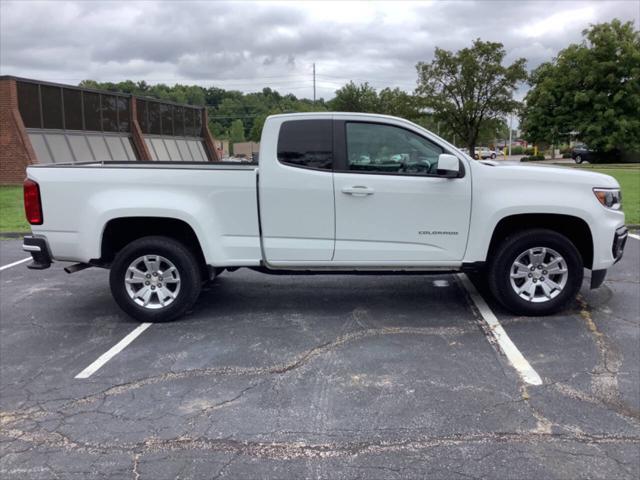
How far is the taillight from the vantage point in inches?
209

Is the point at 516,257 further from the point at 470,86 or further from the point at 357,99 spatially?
the point at 357,99

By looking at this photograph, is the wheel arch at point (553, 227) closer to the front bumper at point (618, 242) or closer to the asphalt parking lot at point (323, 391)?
the front bumper at point (618, 242)

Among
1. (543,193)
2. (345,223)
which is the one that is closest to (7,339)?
(345,223)

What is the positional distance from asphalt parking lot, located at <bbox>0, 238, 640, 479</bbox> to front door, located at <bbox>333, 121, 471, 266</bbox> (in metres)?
0.68

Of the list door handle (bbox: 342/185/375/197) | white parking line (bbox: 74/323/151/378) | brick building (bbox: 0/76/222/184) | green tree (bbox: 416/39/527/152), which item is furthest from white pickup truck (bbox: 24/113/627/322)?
green tree (bbox: 416/39/527/152)

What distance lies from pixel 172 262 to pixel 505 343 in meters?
3.07

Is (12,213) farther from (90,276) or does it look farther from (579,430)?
(579,430)

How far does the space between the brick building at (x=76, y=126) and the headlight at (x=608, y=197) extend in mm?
15904

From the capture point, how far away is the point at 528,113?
45125mm

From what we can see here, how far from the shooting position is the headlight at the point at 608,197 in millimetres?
5316

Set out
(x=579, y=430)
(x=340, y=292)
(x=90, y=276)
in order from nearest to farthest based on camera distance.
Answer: (x=579, y=430) < (x=340, y=292) < (x=90, y=276)

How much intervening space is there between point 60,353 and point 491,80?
35.3m

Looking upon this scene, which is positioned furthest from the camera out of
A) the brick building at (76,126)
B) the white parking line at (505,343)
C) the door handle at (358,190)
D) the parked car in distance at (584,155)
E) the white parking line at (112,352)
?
the parked car in distance at (584,155)

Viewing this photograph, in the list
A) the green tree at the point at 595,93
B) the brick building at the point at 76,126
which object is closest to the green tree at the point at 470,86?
the green tree at the point at 595,93
